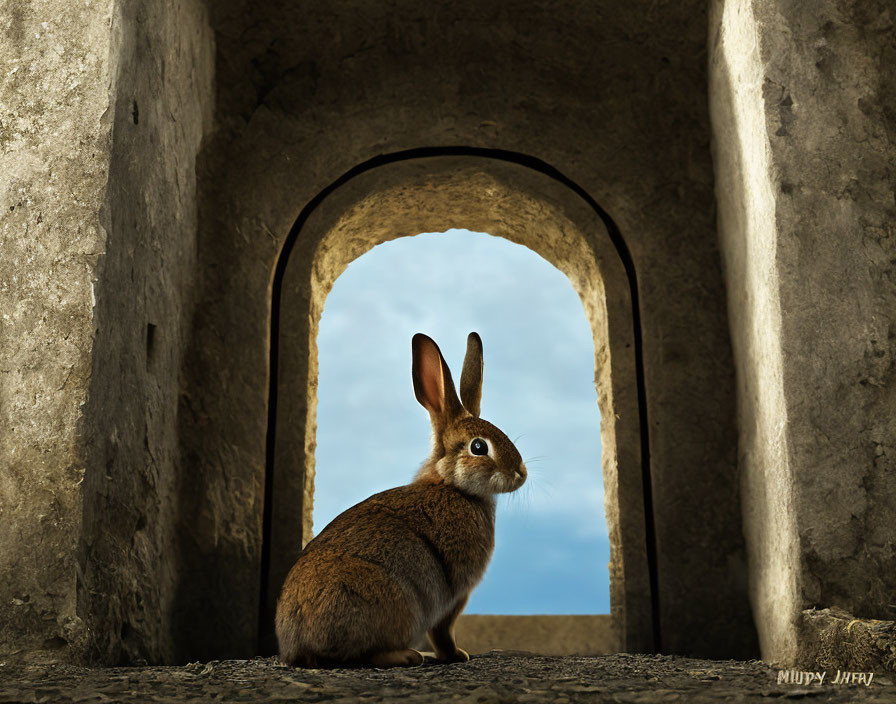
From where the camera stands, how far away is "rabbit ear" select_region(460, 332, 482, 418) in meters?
3.71

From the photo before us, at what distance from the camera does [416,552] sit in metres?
3.02

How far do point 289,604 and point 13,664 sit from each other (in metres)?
0.83

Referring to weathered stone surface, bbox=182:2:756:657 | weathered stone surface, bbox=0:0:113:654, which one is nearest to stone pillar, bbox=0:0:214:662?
weathered stone surface, bbox=0:0:113:654

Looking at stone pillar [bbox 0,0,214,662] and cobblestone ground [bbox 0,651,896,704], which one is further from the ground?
stone pillar [bbox 0,0,214,662]

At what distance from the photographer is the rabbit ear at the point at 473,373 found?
12.2ft

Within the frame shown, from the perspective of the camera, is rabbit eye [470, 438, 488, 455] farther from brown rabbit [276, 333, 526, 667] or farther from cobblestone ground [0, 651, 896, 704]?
cobblestone ground [0, 651, 896, 704]

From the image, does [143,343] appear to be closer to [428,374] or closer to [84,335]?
[84,335]

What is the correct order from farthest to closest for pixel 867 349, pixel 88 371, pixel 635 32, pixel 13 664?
pixel 635 32
pixel 867 349
pixel 88 371
pixel 13 664

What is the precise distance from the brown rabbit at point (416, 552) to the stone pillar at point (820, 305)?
100 centimetres

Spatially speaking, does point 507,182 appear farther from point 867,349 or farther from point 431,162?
point 867,349

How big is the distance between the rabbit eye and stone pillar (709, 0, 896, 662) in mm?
1056

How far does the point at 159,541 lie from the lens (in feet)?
11.6

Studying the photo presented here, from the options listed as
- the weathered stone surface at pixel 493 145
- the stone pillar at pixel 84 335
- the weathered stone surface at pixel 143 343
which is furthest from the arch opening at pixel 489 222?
the stone pillar at pixel 84 335

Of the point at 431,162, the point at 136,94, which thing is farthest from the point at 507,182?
the point at 136,94
